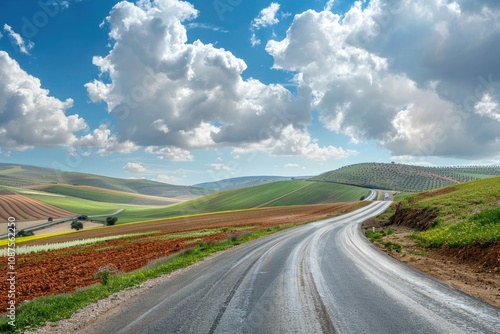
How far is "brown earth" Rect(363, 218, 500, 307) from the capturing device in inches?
447

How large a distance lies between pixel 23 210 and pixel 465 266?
138832mm

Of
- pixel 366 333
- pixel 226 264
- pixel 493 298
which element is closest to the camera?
pixel 366 333

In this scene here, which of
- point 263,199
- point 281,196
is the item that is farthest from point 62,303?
point 281,196

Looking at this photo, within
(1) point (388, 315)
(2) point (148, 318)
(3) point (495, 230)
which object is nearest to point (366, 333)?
(1) point (388, 315)

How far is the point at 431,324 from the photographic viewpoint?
306 inches

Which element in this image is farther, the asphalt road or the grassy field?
the grassy field

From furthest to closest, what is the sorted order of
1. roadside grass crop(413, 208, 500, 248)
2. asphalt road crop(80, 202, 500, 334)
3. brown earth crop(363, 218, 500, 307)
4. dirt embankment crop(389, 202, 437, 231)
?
dirt embankment crop(389, 202, 437, 231), roadside grass crop(413, 208, 500, 248), brown earth crop(363, 218, 500, 307), asphalt road crop(80, 202, 500, 334)

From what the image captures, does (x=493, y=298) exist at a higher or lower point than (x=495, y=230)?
lower

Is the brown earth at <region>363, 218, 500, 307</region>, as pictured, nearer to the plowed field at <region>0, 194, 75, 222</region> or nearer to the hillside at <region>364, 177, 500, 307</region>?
the hillside at <region>364, 177, 500, 307</region>

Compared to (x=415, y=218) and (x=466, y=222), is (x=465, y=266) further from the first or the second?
(x=415, y=218)

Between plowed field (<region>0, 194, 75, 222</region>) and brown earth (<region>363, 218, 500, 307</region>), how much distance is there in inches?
4769

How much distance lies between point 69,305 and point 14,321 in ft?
5.96

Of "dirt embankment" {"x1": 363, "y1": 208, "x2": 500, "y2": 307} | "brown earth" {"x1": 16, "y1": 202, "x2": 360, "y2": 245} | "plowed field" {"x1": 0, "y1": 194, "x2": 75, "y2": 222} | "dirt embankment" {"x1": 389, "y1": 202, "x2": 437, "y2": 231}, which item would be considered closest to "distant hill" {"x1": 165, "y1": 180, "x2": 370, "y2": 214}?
"plowed field" {"x1": 0, "y1": 194, "x2": 75, "y2": 222}

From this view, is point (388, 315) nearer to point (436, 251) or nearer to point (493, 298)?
point (493, 298)
